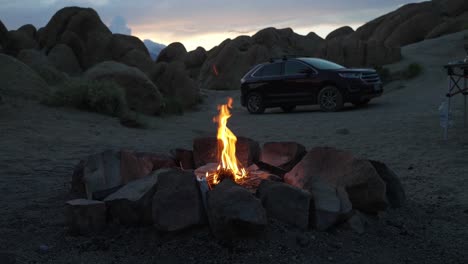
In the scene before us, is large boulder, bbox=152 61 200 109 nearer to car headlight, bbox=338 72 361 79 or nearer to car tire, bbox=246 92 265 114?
car tire, bbox=246 92 265 114

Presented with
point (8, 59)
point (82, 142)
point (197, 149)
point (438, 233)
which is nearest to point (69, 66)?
point (8, 59)

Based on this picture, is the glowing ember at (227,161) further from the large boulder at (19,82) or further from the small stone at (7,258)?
the large boulder at (19,82)

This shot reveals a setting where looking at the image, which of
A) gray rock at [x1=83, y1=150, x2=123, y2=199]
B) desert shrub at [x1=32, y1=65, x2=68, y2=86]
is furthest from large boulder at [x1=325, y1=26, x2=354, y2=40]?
gray rock at [x1=83, y1=150, x2=123, y2=199]

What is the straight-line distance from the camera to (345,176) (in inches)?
200

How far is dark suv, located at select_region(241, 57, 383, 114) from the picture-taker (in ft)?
52.9

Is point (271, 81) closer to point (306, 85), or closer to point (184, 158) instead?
point (306, 85)

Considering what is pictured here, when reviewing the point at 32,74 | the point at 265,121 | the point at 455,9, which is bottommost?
the point at 265,121

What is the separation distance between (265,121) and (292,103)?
1968 millimetres

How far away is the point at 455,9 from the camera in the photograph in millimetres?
44250

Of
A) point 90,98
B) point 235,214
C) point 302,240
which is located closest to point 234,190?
point 235,214

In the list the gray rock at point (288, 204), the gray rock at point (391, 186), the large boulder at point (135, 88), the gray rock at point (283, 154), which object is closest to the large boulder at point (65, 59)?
the large boulder at point (135, 88)

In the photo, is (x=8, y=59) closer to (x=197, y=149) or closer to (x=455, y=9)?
(x=197, y=149)

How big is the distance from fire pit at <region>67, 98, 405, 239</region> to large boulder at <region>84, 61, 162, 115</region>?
1059 centimetres

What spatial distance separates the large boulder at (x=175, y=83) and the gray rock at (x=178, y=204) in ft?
56.5
